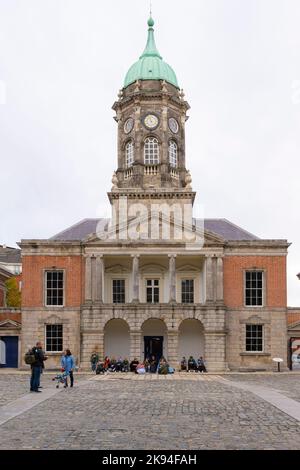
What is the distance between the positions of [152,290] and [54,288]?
269 inches

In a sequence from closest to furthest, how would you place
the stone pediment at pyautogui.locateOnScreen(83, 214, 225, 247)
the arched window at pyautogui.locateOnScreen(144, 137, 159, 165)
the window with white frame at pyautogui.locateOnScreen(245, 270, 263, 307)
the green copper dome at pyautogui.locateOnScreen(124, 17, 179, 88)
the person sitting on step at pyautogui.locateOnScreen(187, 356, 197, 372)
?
the person sitting on step at pyautogui.locateOnScreen(187, 356, 197, 372) < the stone pediment at pyautogui.locateOnScreen(83, 214, 225, 247) < the window with white frame at pyautogui.locateOnScreen(245, 270, 263, 307) < the arched window at pyautogui.locateOnScreen(144, 137, 159, 165) < the green copper dome at pyautogui.locateOnScreen(124, 17, 179, 88)

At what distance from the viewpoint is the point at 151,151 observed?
52375 mm

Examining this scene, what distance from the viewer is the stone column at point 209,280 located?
46094 mm

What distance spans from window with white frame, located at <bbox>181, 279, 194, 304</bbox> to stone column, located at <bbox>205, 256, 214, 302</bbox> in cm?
341

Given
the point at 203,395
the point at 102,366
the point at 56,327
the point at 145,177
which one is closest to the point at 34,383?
the point at 203,395

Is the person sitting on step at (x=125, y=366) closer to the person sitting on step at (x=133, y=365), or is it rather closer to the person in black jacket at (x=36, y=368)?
the person sitting on step at (x=133, y=365)

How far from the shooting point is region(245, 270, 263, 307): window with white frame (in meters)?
47.4

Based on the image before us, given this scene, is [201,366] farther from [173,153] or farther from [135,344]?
[173,153]

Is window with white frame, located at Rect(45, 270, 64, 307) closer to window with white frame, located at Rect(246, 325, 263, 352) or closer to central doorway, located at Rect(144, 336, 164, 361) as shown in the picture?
central doorway, located at Rect(144, 336, 164, 361)

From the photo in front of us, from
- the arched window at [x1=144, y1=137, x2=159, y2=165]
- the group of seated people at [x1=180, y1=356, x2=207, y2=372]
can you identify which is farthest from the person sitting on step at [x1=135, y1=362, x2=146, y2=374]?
the arched window at [x1=144, y1=137, x2=159, y2=165]

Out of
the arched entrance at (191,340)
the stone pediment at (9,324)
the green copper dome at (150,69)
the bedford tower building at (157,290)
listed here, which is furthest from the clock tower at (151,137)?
the stone pediment at (9,324)

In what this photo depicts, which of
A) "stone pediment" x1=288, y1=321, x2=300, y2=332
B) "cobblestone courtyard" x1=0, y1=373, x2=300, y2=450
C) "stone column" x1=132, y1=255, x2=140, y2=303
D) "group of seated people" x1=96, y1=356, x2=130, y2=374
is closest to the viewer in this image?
"cobblestone courtyard" x1=0, y1=373, x2=300, y2=450

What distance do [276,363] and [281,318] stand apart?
295 cm

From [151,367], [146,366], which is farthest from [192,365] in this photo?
[146,366]
